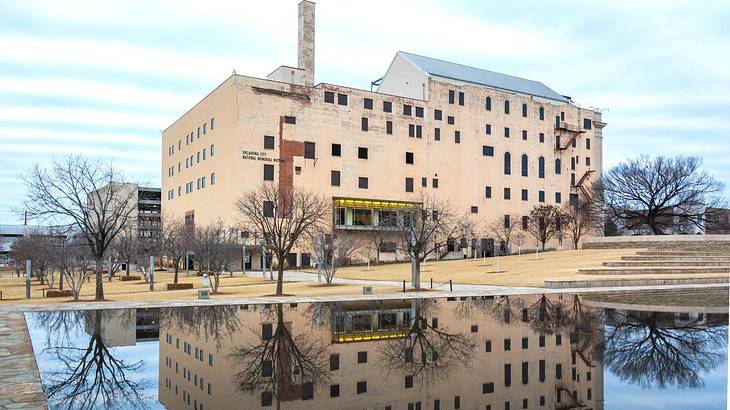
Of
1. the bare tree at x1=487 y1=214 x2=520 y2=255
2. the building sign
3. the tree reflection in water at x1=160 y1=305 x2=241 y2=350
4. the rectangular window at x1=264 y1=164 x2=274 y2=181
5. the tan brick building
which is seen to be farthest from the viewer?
the bare tree at x1=487 y1=214 x2=520 y2=255

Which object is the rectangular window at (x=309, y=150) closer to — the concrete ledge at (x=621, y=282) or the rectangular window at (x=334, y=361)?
the concrete ledge at (x=621, y=282)

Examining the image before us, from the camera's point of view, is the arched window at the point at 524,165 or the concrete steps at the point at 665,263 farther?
the arched window at the point at 524,165

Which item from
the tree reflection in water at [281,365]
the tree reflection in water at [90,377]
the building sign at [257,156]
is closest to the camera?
the tree reflection in water at [90,377]

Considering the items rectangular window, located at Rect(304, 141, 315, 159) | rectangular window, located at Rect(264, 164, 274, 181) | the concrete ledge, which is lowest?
the concrete ledge

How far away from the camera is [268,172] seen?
211 feet

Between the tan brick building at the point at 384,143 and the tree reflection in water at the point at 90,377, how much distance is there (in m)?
48.9

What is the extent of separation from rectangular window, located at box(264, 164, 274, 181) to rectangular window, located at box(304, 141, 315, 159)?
166 inches

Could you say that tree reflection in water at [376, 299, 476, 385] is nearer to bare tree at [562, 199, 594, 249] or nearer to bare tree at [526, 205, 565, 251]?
bare tree at [526, 205, 565, 251]

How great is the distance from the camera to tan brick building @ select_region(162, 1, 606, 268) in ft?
212

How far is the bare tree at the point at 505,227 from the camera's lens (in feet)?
252

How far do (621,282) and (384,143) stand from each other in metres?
40.2

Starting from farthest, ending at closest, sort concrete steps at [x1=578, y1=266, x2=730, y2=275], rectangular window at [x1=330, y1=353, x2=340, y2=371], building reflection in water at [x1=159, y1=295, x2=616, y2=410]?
1. concrete steps at [x1=578, y1=266, x2=730, y2=275]
2. rectangular window at [x1=330, y1=353, x2=340, y2=371]
3. building reflection in water at [x1=159, y1=295, x2=616, y2=410]

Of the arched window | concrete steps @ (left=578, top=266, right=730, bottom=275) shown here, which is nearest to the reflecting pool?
concrete steps @ (left=578, top=266, right=730, bottom=275)

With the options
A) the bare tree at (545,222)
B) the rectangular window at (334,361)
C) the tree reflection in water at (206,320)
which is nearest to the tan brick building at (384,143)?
the bare tree at (545,222)
